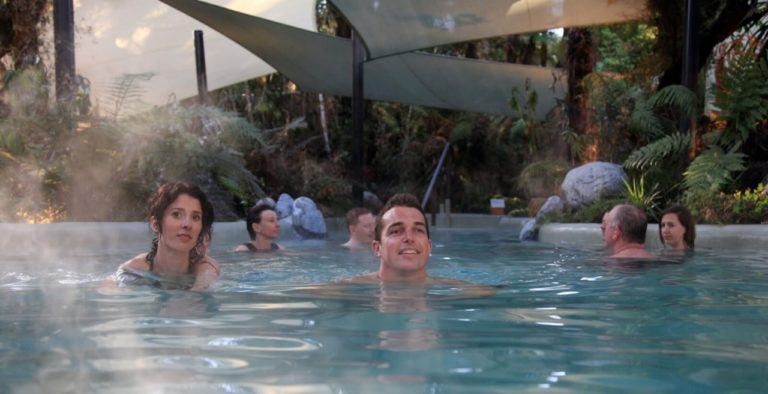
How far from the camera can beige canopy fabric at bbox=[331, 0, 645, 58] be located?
10242 mm

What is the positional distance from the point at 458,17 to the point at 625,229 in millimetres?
5670

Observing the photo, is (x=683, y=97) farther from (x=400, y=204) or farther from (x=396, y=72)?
(x=400, y=204)

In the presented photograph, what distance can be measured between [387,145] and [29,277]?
15.0m

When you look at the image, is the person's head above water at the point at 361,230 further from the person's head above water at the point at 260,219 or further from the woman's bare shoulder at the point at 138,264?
the woman's bare shoulder at the point at 138,264

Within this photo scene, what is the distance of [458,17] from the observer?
10.9 meters

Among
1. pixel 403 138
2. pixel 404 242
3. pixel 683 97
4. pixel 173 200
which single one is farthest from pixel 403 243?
pixel 403 138

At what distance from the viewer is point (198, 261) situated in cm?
443

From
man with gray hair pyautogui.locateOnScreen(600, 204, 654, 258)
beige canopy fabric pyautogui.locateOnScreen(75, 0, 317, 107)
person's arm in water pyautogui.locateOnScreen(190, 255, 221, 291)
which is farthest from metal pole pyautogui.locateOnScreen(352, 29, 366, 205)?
person's arm in water pyautogui.locateOnScreen(190, 255, 221, 291)

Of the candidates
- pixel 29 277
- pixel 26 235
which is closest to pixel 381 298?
pixel 29 277

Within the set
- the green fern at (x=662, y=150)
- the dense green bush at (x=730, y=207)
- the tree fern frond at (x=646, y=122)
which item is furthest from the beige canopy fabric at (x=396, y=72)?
the dense green bush at (x=730, y=207)

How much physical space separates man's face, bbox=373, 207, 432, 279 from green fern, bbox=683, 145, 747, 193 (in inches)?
211

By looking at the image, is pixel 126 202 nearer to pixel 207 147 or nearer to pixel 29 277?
pixel 207 147

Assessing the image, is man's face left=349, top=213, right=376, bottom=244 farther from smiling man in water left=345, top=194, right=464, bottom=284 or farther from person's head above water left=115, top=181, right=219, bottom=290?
smiling man in water left=345, top=194, right=464, bottom=284

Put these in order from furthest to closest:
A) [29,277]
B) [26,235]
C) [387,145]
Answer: [387,145] < [26,235] < [29,277]
